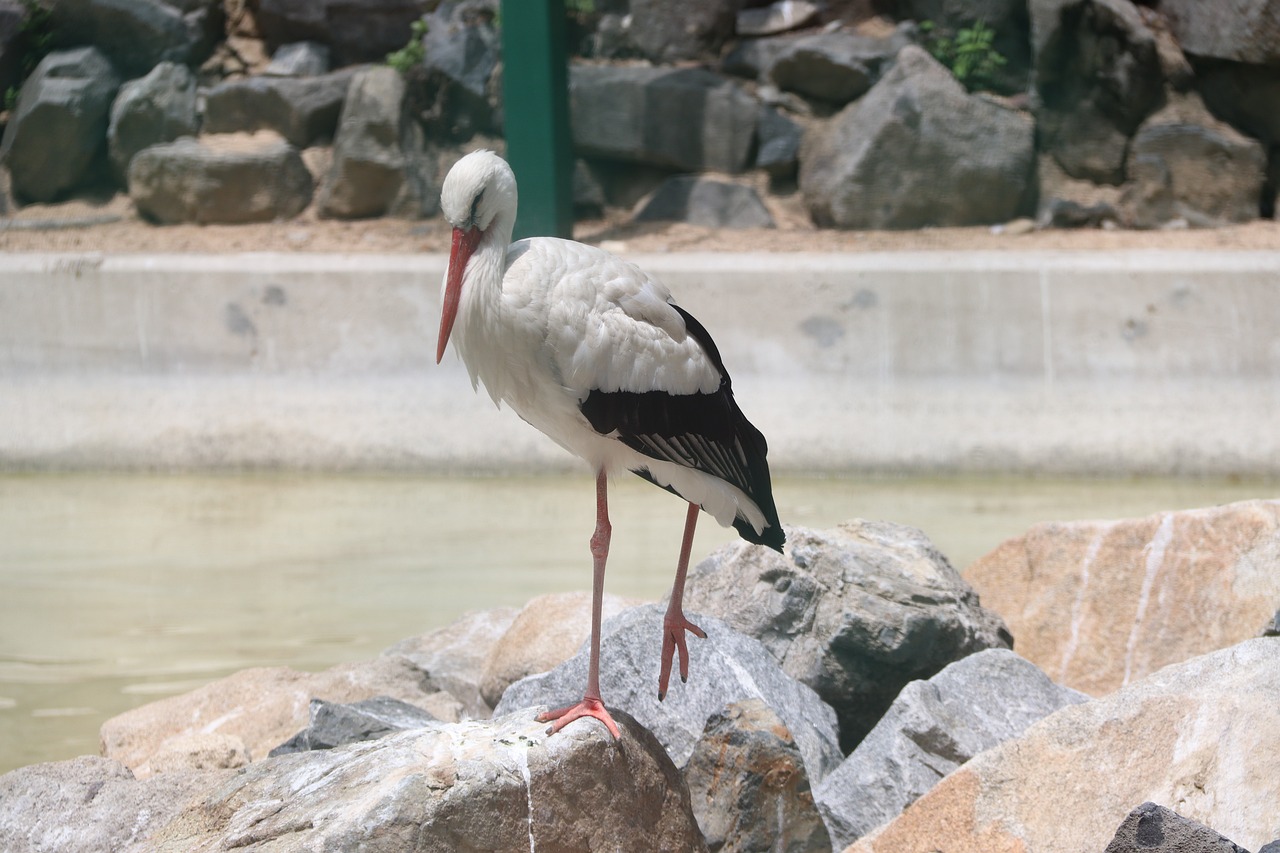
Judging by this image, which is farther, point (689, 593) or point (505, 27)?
point (505, 27)

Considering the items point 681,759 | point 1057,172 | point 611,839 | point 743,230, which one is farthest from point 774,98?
point 611,839

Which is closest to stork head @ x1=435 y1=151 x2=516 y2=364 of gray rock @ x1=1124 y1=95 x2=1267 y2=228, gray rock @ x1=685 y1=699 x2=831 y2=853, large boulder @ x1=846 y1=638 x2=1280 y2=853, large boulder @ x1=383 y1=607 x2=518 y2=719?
gray rock @ x1=685 y1=699 x2=831 y2=853

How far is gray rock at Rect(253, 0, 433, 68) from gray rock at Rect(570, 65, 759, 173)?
1907 millimetres

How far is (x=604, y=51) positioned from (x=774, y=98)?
1.49 m

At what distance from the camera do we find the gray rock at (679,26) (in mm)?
10562

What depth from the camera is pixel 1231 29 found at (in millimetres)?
9070

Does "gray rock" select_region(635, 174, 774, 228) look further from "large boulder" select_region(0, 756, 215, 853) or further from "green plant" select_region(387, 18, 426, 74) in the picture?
"large boulder" select_region(0, 756, 215, 853)

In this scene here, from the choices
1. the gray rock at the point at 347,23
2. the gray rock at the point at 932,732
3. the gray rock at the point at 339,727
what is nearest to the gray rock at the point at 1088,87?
the gray rock at the point at 347,23

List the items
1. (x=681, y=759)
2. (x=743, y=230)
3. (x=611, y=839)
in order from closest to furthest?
(x=611, y=839)
(x=681, y=759)
(x=743, y=230)

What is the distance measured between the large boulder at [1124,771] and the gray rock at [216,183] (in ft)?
26.4

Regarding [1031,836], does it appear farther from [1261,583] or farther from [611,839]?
[1261,583]

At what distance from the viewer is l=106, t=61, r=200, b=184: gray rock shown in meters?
10.3

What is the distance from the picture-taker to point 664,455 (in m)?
3.02

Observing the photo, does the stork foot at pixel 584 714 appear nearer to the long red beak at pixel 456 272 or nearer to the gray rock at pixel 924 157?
the long red beak at pixel 456 272
